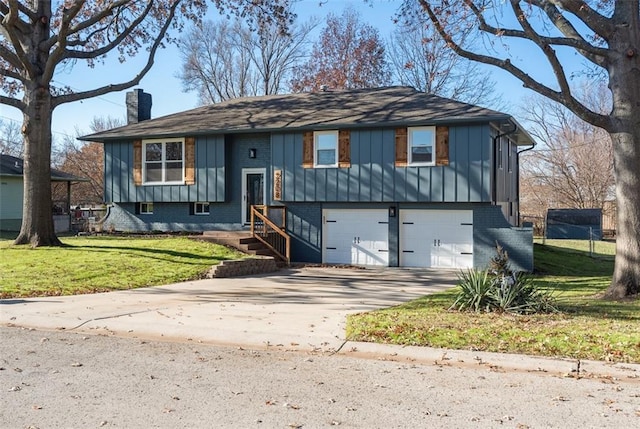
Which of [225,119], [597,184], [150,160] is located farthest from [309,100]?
[597,184]

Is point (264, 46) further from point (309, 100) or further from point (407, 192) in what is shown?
point (407, 192)

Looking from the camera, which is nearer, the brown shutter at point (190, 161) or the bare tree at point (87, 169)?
the brown shutter at point (190, 161)

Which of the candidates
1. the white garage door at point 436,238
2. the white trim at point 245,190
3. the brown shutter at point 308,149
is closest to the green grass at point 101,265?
the white trim at point 245,190

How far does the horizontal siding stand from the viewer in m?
21.5

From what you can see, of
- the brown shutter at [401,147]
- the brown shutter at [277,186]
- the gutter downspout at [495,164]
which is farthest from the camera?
the brown shutter at [277,186]

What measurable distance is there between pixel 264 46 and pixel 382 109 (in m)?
26.0

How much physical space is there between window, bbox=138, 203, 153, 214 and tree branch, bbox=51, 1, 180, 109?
194 inches

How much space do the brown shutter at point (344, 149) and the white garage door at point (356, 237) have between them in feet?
5.35

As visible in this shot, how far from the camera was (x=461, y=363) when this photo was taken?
260 inches

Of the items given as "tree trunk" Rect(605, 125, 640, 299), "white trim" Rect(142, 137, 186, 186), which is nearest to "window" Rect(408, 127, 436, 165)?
"tree trunk" Rect(605, 125, 640, 299)

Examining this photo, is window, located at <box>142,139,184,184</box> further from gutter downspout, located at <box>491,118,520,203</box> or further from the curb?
the curb

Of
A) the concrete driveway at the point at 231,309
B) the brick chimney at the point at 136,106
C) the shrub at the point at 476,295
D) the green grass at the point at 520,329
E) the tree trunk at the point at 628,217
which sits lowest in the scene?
the concrete driveway at the point at 231,309

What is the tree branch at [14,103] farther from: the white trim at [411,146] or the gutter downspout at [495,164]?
the gutter downspout at [495,164]

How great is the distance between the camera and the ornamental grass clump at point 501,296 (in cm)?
909
